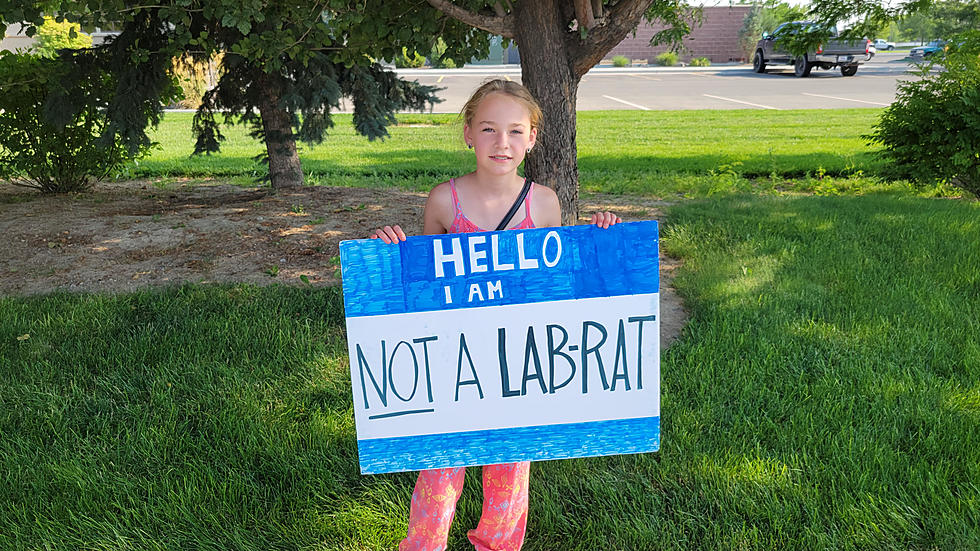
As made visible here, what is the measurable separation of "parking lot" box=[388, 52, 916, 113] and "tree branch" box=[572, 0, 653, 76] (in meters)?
10.4

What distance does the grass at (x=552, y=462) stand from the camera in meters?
2.34

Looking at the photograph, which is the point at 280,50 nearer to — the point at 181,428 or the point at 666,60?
the point at 181,428

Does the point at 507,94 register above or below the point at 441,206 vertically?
above

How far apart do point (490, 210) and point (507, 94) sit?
0.34m

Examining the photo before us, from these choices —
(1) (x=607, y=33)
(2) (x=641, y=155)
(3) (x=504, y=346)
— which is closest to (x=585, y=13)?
(1) (x=607, y=33)

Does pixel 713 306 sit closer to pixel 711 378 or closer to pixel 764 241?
pixel 711 378

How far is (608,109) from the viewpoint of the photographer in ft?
60.3

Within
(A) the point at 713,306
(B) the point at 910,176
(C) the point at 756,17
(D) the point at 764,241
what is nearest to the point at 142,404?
(A) the point at 713,306

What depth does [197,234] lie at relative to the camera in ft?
18.9

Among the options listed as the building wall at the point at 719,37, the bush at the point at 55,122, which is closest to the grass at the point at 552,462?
the bush at the point at 55,122

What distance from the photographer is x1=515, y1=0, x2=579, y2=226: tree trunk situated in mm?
3887

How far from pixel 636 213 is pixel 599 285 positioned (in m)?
4.79

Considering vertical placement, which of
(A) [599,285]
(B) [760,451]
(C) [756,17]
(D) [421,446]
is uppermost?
(C) [756,17]

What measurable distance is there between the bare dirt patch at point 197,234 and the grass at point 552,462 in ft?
1.41
